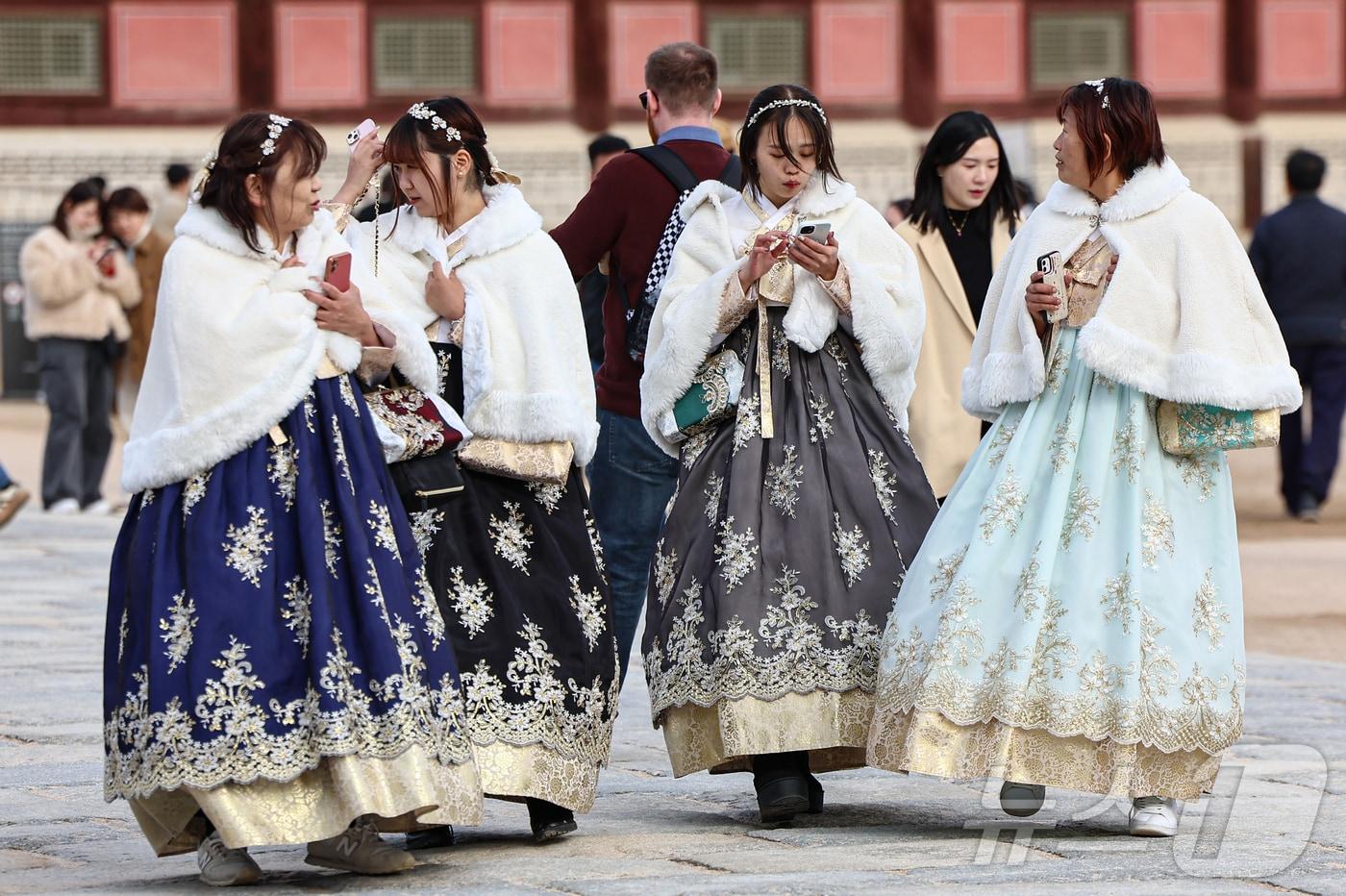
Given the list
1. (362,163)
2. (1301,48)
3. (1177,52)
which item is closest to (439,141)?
(362,163)

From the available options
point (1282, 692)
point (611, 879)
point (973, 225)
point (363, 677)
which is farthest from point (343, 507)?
point (1282, 692)

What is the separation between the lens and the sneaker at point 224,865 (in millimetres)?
4559

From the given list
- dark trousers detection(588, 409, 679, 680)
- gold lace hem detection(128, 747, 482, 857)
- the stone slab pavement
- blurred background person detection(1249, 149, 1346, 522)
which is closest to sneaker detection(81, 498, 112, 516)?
the stone slab pavement

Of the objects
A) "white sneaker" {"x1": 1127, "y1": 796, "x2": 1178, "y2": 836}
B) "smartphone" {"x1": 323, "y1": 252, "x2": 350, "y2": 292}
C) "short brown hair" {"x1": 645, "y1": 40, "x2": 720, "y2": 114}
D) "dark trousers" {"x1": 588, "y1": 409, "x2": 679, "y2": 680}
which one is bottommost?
"white sneaker" {"x1": 1127, "y1": 796, "x2": 1178, "y2": 836}

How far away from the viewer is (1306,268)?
13531 millimetres

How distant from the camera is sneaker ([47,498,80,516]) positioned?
1309 cm

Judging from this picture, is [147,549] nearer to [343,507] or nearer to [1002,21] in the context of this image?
[343,507]

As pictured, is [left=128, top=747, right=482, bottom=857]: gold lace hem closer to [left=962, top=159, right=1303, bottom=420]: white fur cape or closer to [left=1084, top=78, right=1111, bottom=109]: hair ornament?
[left=962, top=159, right=1303, bottom=420]: white fur cape

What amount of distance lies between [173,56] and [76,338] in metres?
10.8

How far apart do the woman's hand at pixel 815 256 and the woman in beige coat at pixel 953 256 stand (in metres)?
1.13

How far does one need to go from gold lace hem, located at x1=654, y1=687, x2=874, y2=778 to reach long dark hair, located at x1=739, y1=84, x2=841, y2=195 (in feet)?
3.92

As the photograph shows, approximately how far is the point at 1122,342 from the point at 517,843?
5.39 ft

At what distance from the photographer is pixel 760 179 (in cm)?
568

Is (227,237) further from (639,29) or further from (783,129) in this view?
(639,29)
